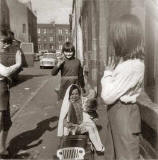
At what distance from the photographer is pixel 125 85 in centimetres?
218

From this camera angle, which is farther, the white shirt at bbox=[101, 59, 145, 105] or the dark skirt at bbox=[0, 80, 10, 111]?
the dark skirt at bbox=[0, 80, 10, 111]

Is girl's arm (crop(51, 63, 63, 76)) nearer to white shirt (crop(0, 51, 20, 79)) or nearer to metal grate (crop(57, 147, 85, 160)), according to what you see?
white shirt (crop(0, 51, 20, 79))

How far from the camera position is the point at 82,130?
4.35 metres

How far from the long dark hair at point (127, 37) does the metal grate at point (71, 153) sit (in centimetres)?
188

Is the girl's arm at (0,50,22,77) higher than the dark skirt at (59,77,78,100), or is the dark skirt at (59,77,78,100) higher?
the girl's arm at (0,50,22,77)

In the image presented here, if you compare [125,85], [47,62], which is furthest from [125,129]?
[47,62]

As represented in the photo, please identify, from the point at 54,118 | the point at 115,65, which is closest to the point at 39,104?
the point at 54,118

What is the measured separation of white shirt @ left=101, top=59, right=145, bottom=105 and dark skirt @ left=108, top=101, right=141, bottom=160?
60mm

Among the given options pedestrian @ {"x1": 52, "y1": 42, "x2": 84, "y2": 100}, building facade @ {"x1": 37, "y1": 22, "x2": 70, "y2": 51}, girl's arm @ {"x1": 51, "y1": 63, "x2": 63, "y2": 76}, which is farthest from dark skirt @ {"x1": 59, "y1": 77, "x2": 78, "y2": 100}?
building facade @ {"x1": 37, "y1": 22, "x2": 70, "y2": 51}

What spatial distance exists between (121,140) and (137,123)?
0.52ft

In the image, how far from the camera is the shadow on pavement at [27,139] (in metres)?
5.20

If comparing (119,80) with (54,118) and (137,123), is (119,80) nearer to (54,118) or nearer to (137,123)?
(137,123)

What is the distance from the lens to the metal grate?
379 cm

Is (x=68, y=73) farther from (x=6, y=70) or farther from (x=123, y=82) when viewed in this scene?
(x=123, y=82)
